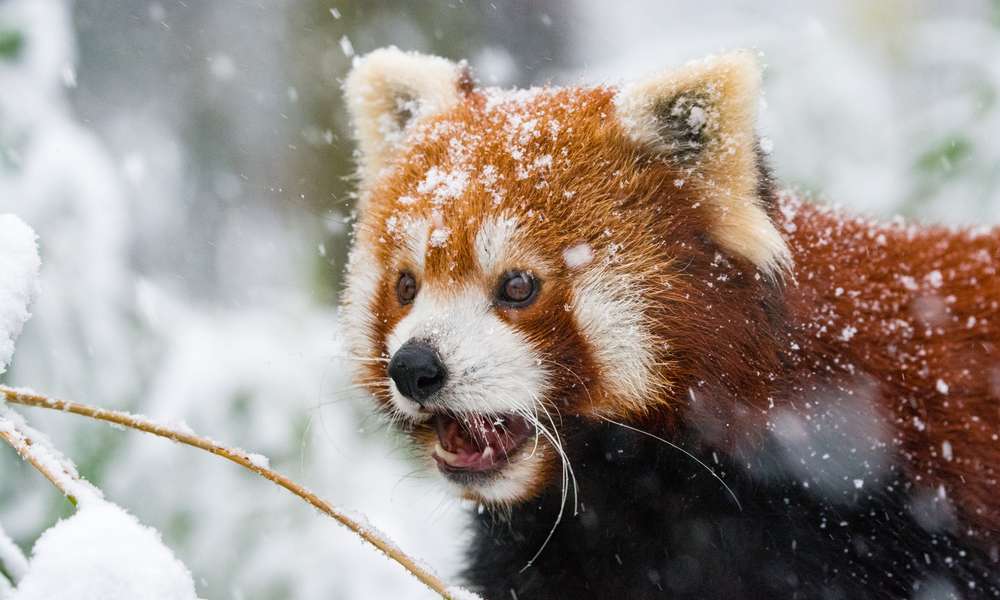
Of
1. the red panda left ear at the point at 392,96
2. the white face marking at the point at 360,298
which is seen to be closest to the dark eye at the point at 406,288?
the white face marking at the point at 360,298

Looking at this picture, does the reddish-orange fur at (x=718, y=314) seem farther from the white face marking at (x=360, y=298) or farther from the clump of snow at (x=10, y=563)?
the clump of snow at (x=10, y=563)

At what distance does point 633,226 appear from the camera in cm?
206

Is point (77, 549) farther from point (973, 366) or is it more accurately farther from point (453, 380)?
point (973, 366)

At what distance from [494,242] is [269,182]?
2178 millimetres

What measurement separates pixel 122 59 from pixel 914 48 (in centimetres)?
342

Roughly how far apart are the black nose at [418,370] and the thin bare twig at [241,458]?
2.54 ft

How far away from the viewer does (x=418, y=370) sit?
6.16 feet

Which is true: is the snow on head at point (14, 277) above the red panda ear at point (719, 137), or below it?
below

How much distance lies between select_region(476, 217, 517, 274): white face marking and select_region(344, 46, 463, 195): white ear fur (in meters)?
0.62

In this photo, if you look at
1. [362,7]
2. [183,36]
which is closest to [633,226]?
[362,7]

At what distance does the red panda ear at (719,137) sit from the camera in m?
1.98

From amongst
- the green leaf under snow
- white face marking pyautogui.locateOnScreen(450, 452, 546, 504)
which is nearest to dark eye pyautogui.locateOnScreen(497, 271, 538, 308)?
white face marking pyautogui.locateOnScreen(450, 452, 546, 504)

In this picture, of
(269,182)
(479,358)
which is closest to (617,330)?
(479,358)

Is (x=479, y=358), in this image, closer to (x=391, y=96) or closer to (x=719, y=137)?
(x=719, y=137)
